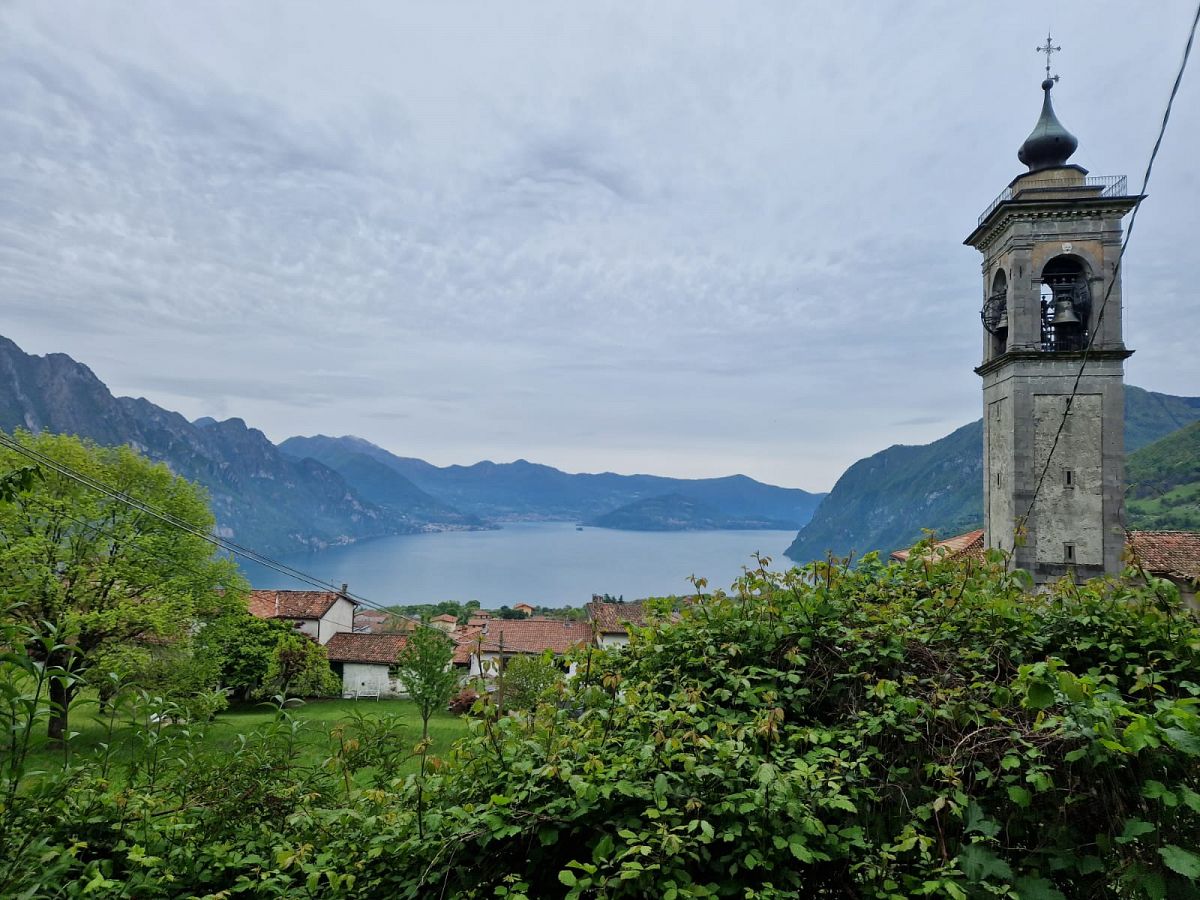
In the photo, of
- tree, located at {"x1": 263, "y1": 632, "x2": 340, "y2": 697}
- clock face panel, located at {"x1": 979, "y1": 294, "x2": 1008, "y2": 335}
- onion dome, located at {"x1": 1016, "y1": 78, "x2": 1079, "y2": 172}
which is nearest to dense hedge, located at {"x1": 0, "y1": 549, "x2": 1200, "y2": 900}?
clock face panel, located at {"x1": 979, "y1": 294, "x2": 1008, "y2": 335}

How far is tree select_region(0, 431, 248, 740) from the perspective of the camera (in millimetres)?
17844

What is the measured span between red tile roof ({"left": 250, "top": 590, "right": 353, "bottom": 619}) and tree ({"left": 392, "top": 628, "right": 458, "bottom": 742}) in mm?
44058

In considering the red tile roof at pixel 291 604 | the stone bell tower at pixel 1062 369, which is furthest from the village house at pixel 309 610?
the stone bell tower at pixel 1062 369

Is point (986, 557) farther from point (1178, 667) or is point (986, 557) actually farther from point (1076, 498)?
point (1076, 498)

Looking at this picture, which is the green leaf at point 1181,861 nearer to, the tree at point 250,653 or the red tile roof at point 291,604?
the tree at point 250,653

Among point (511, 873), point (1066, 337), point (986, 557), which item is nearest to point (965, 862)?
point (511, 873)

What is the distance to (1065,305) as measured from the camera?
19656mm

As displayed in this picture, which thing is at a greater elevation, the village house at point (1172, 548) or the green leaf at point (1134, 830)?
the village house at point (1172, 548)

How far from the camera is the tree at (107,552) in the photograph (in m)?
17.8

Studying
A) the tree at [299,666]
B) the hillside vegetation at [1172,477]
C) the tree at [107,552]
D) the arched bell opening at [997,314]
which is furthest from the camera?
the hillside vegetation at [1172,477]

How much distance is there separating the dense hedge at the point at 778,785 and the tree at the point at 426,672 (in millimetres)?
381

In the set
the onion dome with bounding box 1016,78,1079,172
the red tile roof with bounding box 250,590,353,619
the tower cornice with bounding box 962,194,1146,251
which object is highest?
the onion dome with bounding box 1016,78,1079,172

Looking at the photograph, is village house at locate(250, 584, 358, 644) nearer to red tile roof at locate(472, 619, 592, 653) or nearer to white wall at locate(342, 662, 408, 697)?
white wall at locate(342, 662, 408, 697)

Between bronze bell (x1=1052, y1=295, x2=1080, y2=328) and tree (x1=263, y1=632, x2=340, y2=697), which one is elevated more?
bronze bell (x1=1052, y1=295, x2=1080, y2=328)
